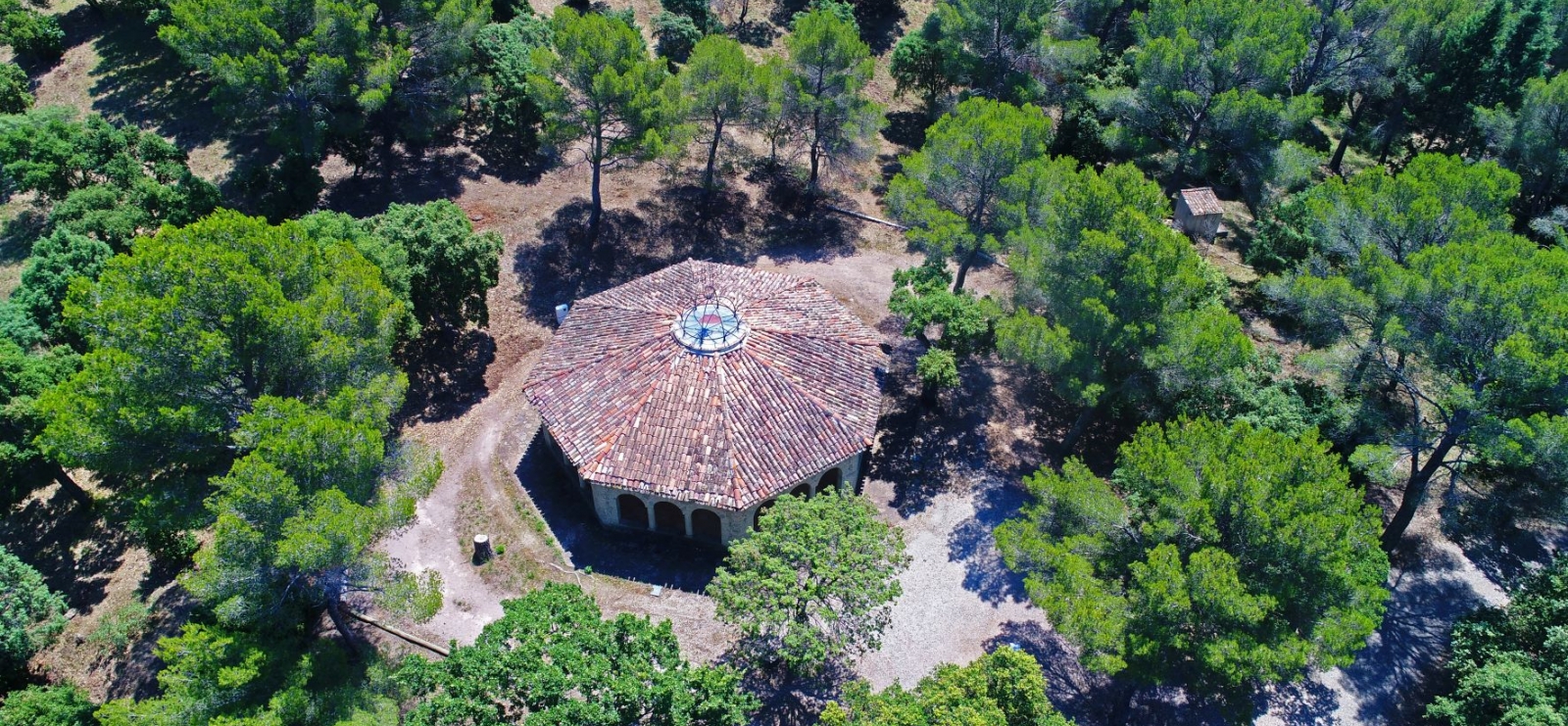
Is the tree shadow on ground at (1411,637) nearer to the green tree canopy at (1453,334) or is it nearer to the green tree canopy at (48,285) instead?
the green tree canopy at (1453,334)

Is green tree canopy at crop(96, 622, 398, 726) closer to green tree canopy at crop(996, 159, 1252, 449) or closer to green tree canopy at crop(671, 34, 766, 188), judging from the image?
green tree canopy at crop(996, 159, 1252, 449)

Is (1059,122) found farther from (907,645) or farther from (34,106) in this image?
(34,106)

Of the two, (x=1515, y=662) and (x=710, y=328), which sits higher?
(x=710, y=328)

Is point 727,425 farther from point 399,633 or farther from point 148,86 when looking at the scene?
point 148,86

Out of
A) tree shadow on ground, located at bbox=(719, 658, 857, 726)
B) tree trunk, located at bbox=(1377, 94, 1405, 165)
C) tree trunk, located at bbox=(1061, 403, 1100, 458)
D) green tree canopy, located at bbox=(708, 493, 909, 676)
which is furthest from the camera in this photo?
tree trunk, located at bbox=(1377, 94, 1405, 165)

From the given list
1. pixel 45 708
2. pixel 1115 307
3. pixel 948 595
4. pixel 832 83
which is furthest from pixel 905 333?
pixel 45 708

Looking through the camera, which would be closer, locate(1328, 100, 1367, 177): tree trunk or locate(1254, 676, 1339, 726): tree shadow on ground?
locate(1254, 676, 1339, 726): tree shadow on ground

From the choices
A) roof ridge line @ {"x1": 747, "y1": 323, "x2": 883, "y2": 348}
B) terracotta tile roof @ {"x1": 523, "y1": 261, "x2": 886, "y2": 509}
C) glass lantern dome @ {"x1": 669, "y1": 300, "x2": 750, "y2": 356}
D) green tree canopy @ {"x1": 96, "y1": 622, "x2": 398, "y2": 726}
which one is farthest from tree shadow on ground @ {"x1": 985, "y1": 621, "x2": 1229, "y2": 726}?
green tree canopy @ {"x1": 96, "y1": 622, "x2": 398, "y2": 726}
